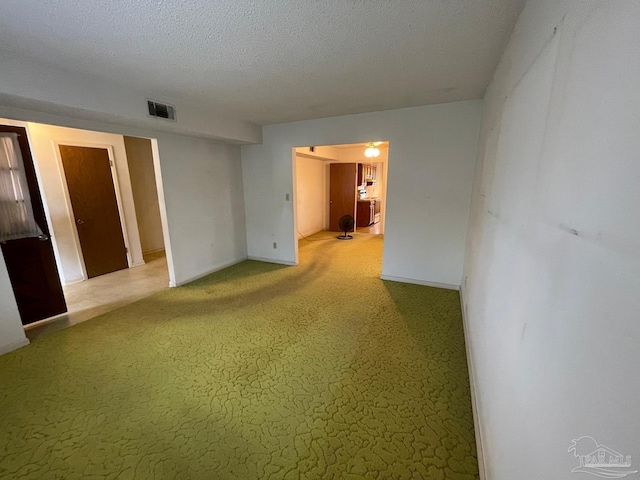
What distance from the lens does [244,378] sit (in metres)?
2.06

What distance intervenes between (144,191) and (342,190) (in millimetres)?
4842

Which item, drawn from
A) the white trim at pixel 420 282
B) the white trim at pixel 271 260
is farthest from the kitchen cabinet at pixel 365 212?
the white trim at pixel 420 282

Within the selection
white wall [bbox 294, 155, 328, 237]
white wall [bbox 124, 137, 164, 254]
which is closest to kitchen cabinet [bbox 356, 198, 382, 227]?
white wall [bbox 294, 155, 328, 237]

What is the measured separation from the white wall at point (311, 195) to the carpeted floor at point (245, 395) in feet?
12.9

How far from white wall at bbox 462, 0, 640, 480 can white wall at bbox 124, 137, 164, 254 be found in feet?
19.3

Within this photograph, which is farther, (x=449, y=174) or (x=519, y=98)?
(x=449, y=174)

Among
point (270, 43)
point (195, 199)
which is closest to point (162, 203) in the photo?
point (195, 199)

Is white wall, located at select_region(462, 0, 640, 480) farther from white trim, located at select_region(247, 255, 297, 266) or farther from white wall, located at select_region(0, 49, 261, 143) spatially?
white trim, located at select_region(247, 255, 297, 266)

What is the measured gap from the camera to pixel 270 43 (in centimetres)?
179

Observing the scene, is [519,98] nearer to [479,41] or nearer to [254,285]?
[479,41]

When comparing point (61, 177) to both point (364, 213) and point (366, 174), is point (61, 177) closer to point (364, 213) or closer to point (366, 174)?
point (364, 213)

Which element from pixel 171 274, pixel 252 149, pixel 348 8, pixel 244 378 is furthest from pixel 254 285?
pixel 348 8

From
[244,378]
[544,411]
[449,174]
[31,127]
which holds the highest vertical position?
[31,127]

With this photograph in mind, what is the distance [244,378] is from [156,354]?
3.05 ft
